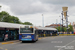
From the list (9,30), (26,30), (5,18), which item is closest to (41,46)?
(26,30)

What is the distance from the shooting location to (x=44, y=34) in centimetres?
6097

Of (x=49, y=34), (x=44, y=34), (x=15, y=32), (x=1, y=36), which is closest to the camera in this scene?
(x=1, y=36)

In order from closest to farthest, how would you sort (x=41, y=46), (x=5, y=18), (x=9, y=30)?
(x=41, y=46) → (x=9, y=30) → (x=5, y=18)

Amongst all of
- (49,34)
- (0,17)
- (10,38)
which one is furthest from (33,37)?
(0,17)

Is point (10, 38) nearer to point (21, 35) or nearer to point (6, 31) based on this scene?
point (6, 31)

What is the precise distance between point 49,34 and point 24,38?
43674 millimetres

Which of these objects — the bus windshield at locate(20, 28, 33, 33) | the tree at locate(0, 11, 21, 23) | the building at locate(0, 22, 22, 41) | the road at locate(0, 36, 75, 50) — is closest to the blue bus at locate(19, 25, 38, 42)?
the bus windshield at locate(20, 28, 33, 33)

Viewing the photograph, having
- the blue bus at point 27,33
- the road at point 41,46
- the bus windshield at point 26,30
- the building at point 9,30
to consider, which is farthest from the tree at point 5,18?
the road at point 41,46

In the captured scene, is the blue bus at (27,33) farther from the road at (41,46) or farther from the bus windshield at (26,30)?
the road at (41,46)

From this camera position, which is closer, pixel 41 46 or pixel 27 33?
pixel 41 46

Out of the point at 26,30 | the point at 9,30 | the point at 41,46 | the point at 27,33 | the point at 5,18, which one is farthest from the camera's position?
the point at 5,18

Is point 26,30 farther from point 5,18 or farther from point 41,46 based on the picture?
point 5,18

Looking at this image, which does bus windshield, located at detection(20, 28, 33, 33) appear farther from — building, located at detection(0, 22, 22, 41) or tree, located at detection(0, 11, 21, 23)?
tree, located at detection(0, 11, 21, 23)

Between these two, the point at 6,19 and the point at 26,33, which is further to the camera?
the point at 6,19
